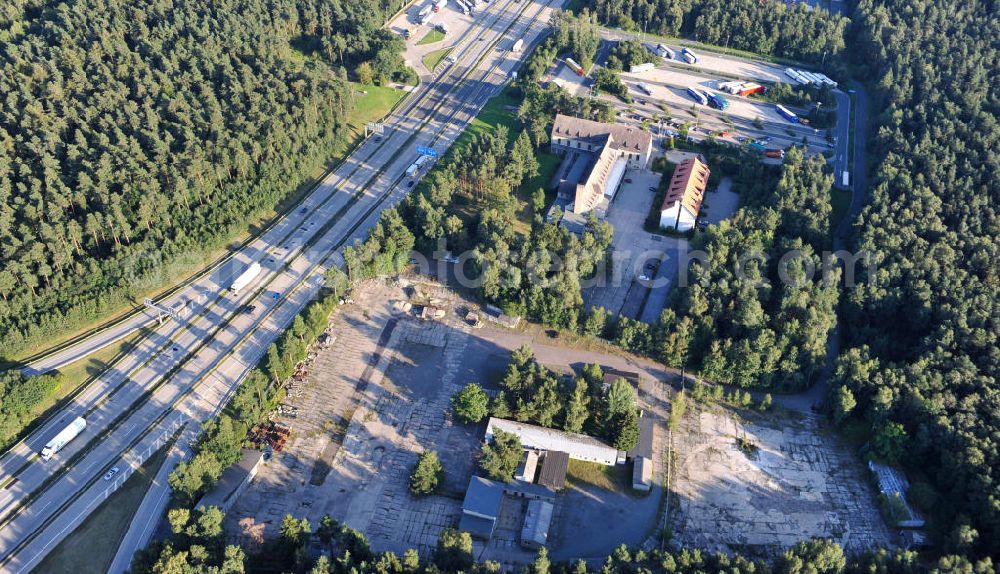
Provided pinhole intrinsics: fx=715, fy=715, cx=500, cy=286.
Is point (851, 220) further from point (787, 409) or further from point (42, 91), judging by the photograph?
point (42, 91)

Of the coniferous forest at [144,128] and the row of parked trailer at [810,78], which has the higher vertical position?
the row of parked trailer at [810,78]

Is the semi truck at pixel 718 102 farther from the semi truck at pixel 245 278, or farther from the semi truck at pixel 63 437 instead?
the semi truck at pixel 63 437

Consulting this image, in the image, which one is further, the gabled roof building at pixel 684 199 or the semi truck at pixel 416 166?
the semi truck at pixel 416 166

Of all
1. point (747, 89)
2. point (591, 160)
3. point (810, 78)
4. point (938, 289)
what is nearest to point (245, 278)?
point (591, 160)

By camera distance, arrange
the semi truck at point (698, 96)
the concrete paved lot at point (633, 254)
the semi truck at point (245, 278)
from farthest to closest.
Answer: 1. the semi truck at point (698, 96)
2. the concrete paved lot at point (633, 254)
3. the semi truck at point (245, 278)

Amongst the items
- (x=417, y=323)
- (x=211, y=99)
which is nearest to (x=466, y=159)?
(x=417, y=323)

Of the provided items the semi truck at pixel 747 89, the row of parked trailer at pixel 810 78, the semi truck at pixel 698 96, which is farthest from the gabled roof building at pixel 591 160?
the row of parked trailer at pixel 810 78
